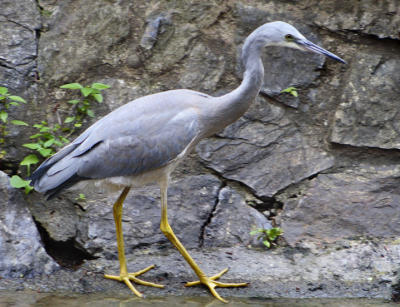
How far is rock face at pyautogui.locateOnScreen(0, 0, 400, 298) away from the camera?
183 inches

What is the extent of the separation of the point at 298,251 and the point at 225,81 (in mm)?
1387

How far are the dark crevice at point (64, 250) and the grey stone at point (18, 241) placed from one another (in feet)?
0.47

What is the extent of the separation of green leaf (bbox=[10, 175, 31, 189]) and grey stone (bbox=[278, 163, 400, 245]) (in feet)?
5.77

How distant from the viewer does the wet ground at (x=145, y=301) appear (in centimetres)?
408

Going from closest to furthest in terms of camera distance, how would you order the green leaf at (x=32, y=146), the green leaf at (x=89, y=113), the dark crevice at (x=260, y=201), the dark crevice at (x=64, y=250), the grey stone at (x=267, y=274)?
1. the grey stone at (x=267, y=274)
2. the dark crevice at (x=64, y=250)
3. the green leaf at (x=32, y=146)
4. the dark crevice at (x=260, y=201)
5. the green leaf at (x=89, y=113)

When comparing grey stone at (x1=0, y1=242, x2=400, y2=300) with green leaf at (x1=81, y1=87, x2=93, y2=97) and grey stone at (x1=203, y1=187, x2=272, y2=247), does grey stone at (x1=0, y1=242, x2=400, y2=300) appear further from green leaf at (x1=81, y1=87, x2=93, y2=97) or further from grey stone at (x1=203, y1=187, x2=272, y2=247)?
green leaf at (x1=81, y1=87, x2=93, y2=97)

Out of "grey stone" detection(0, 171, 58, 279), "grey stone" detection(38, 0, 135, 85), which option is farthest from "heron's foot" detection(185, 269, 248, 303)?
"grey stone" detection(38, 0, 135, 85)

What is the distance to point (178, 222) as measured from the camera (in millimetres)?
4742

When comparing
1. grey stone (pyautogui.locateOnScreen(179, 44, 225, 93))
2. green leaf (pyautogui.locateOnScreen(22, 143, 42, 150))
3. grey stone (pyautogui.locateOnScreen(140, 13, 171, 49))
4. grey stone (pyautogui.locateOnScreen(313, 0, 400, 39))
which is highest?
grey stone (pyautogui.locateOnScreen(313, 0, 400, 39))

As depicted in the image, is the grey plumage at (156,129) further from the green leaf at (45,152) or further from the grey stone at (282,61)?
the grey stone at (282,61)

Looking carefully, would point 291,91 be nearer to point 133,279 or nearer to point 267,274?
point 267,274

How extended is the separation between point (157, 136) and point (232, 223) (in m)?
0.88

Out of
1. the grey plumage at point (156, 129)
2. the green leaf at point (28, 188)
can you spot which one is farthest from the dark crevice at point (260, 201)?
the green leaf at point (28, 188)

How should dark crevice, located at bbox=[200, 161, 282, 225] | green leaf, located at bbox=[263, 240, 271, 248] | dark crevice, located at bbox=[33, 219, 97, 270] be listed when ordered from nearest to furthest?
green leaf, located at bbox=[263, 240, 271, 248] < dark crevice, located at bbox=[33, 219, 97, 270] < dark crevice, located at bbox=[200, 161, 282, 225]
